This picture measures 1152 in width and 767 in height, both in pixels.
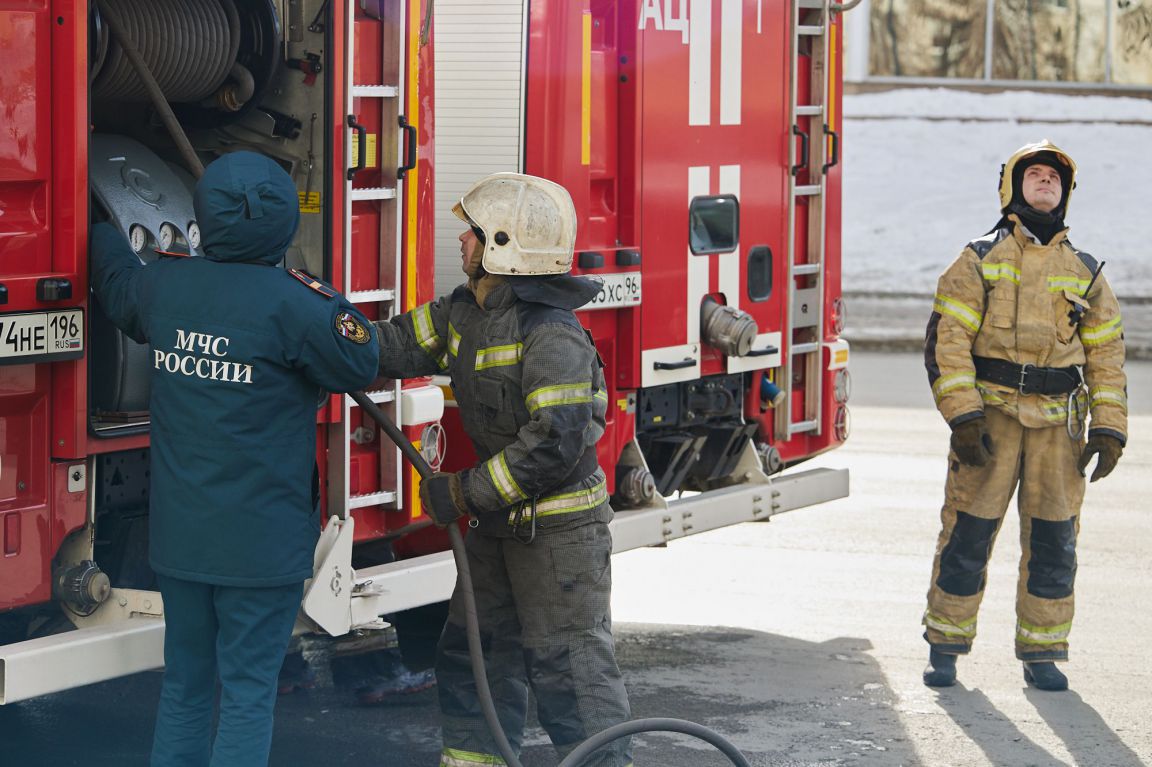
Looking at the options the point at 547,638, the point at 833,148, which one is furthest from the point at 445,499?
the point at 833,148

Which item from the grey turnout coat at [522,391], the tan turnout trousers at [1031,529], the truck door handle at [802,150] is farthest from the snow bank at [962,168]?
the grey turnout coat at [522,391]

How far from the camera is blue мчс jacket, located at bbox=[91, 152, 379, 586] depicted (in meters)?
4.00

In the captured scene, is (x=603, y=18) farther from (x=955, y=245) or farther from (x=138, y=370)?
(x=955, y=245)

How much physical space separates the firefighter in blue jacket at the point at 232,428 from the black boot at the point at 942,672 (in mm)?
2830

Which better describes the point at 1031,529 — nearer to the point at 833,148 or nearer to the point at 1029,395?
the point at 1029,395

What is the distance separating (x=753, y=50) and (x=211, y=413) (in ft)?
11.0

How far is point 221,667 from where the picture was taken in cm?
410

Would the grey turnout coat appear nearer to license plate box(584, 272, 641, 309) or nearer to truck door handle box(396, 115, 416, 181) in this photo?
truck door handle box(396, 115, 416, 181)

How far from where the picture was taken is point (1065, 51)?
26281 millimetres

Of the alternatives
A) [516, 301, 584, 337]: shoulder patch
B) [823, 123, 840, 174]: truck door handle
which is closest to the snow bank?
[823, 123, 840, 174]: truck door handle

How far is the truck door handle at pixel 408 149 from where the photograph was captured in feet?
16.1

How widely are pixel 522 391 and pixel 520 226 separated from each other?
41 cm

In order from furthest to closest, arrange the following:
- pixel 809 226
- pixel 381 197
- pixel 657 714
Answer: pixel 809 226 < pixel 657 714 < pixel 381 197

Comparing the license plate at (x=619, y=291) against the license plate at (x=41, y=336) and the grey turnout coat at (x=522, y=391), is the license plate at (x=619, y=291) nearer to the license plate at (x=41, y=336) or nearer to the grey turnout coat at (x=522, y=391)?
the grey turnout coat at (x=522, y=391)
